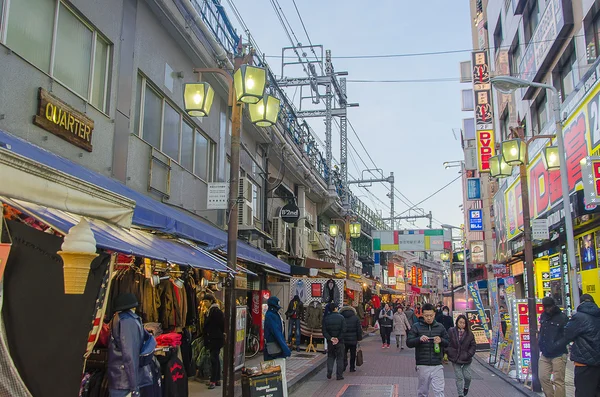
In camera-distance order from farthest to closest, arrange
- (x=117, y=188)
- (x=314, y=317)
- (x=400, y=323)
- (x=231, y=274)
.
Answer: (x=400, y=323) < (x=314, y=317) < (x=117, y=188) < (x=231, y=274)

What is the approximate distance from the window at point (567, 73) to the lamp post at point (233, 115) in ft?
34.6

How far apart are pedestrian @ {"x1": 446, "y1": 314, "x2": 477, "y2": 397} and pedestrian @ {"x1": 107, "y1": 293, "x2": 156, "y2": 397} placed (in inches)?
261

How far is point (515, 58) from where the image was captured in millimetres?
24391

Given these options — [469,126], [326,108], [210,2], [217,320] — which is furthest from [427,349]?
[469,126]

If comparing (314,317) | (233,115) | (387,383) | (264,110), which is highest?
(264,110)

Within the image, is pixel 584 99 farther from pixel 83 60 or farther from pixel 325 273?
pixel 325 273

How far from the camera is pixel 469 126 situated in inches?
1854

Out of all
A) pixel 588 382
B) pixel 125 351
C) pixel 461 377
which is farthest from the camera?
pixel 461 377

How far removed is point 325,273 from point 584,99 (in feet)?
46.0

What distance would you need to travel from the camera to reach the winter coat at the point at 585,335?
23.0ft

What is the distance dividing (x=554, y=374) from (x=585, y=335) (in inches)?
81.5

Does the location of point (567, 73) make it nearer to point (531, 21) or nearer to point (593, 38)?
point (593, 38)

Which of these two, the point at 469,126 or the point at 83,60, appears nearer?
the point at 83,60

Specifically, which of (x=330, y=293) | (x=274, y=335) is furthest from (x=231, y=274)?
(x=330, y=293)
